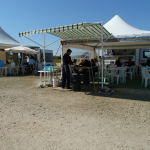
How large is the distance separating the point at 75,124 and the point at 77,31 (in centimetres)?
493

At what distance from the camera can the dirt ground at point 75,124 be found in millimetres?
2521

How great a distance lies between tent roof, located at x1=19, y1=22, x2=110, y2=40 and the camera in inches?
211

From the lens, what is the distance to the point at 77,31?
730cm

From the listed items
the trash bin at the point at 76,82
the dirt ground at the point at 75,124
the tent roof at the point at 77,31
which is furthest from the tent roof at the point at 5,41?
the dirt ground at the point at 75,124

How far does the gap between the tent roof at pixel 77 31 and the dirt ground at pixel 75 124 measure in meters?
2.29

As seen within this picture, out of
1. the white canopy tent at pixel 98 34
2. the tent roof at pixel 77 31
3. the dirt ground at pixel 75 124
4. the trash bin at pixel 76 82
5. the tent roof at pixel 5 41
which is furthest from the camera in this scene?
the tent roof at pixel 5 41

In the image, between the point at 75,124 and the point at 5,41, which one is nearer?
the point at 75,124

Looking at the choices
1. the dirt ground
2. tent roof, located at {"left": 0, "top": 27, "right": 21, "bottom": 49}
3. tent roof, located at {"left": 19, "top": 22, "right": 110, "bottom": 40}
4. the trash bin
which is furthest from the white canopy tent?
tent roof, located at {"left": 0, "top": 27, "right": 21, "bottom": 49}

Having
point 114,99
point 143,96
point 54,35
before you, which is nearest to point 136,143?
point 114,99

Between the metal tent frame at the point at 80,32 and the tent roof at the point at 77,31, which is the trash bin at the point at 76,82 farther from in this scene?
the tent roof at the point at 77,31

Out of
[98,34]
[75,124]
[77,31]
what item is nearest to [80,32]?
[77,31]

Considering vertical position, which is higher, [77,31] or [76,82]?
[77,31]

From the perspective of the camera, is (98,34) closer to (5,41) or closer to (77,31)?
(77,31)

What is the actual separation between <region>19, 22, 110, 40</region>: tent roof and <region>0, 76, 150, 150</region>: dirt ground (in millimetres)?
2291
